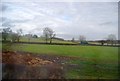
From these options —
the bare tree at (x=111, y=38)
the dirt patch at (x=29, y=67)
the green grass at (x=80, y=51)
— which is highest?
the bare tree at (x=111, y=38)

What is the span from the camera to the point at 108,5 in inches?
127

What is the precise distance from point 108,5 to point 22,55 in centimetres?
151

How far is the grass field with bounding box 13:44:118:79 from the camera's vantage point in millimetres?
3221

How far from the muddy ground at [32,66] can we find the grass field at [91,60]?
0.09 m

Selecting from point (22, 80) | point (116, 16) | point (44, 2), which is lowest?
point (22, 80)

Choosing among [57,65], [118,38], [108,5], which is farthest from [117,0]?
[57,65]

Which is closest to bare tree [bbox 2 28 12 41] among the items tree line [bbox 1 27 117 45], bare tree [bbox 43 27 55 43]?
tree line [bbox 1 27 117 45]

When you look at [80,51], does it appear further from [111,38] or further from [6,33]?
[6,33]

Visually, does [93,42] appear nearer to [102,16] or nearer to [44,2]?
[102,16]

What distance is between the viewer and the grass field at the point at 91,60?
3221 millimetres

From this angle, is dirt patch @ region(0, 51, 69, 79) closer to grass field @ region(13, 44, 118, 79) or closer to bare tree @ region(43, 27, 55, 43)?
grass field @ region(13, 44, 118, 79)

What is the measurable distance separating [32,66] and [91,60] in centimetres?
90

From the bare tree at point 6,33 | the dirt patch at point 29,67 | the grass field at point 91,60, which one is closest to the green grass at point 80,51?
the grass field at point 91,60

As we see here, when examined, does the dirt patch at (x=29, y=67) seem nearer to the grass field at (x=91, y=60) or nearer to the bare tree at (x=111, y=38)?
the grass field at (x=91, y=60)
